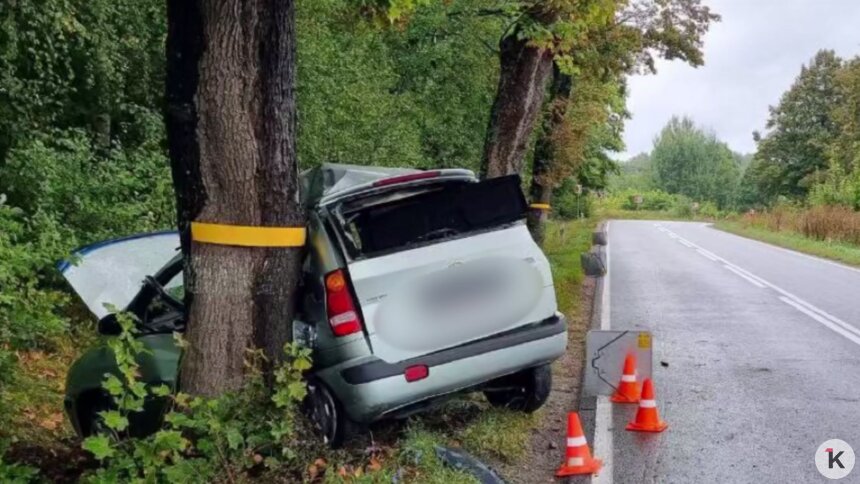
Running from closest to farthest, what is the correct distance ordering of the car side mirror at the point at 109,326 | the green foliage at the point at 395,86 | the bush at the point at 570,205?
the car side mirror at the point at 109,326
the green foliage at the point at 395,86
the bush at the point at 570,205

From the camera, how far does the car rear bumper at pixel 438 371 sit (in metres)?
4.88

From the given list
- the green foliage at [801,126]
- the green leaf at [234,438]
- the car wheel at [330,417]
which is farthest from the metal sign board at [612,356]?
the green foliage at [801,126]

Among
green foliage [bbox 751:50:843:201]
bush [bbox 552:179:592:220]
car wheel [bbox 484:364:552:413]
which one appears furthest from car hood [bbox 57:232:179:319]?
green foliage [bbox 751:50:843:201]

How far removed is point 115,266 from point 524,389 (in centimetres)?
307

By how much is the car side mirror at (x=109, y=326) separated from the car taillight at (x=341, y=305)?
60.6 inches

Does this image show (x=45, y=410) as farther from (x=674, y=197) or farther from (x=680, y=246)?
(x=674, y=197)

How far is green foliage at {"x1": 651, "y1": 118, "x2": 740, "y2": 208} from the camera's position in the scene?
113 m

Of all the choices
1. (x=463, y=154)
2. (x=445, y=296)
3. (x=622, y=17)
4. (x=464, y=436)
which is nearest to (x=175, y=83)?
(x=445, y=296)

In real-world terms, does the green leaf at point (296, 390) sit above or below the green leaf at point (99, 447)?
above

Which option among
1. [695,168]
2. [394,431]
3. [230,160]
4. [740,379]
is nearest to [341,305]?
[230,160]

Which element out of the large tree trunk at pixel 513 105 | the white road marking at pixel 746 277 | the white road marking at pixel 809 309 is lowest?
the white road marking at pixel 746 277

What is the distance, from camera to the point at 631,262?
78.9 ft

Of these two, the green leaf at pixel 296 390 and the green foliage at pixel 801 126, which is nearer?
the green leaf at pixel 296 390

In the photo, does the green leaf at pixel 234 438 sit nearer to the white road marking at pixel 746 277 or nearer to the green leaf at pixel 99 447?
the green leaf at pixel 99 447
